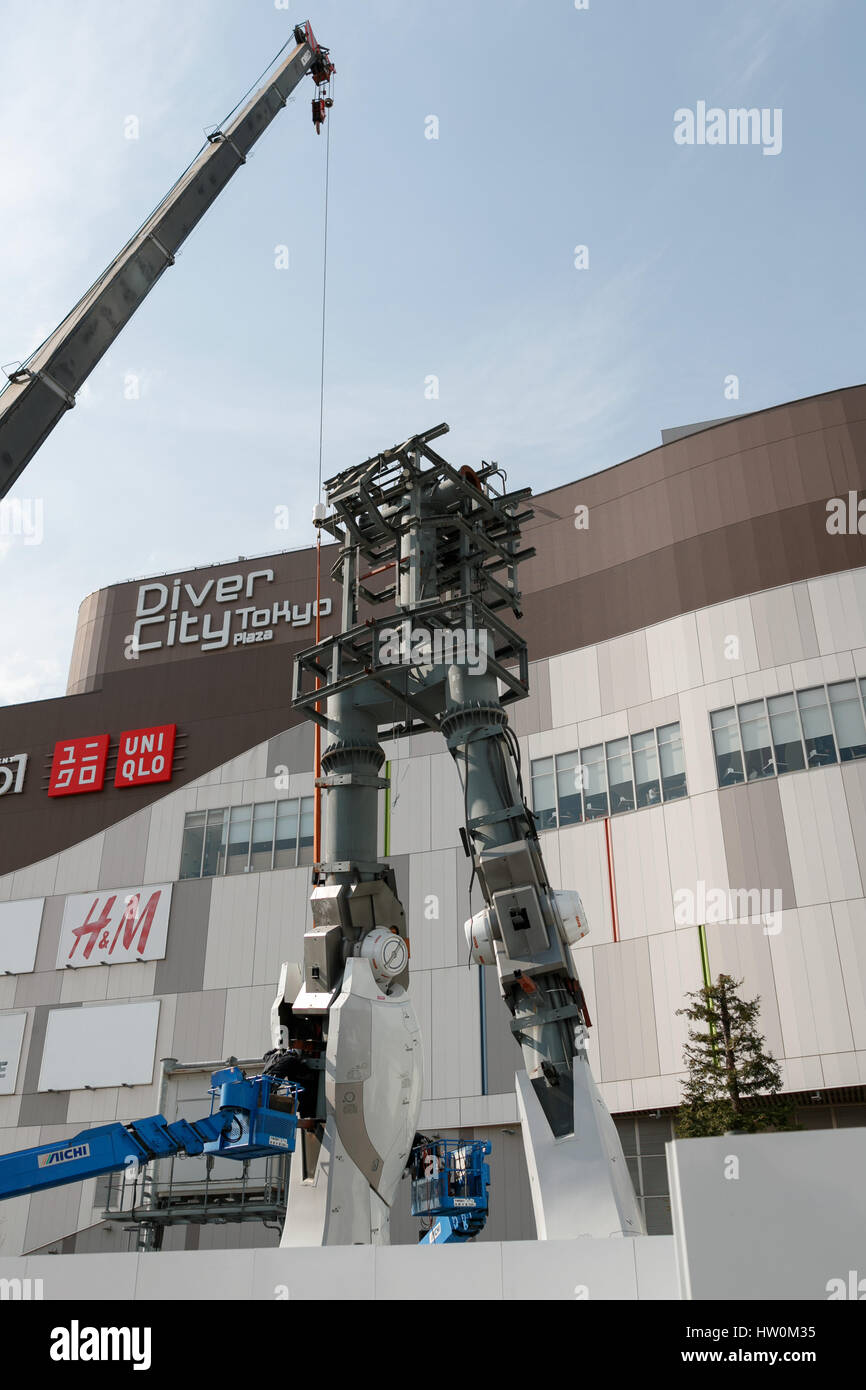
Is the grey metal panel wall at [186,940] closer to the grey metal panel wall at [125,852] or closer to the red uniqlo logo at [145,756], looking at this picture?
the grey metal panel wall at [125,852]

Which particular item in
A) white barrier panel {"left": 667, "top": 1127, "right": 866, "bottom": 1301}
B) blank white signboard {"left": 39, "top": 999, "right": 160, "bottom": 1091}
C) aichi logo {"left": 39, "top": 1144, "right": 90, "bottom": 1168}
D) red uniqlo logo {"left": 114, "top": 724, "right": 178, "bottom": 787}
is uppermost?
red uniqlo logo {"left": 114, "top": 724, "right": 178, "bottom": 787}

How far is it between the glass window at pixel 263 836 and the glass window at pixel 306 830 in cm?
126

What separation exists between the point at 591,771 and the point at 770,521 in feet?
33.7

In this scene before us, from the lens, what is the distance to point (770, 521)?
3525cm

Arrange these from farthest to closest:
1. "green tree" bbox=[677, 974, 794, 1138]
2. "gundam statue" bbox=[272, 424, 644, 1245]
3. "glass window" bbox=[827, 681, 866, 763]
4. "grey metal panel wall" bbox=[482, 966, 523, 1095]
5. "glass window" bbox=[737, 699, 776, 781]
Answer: "grey metal panel wall" bbox=[482, 966, 523, 1095], "glass window" bbox=[737, 699, 776, 781], "glass window" bbox=[827, 681, 866, 763], "green tree" bbox=[677, 974, 794, 1138], "gundam statue" bbox=[272, 424, 644, 1245]

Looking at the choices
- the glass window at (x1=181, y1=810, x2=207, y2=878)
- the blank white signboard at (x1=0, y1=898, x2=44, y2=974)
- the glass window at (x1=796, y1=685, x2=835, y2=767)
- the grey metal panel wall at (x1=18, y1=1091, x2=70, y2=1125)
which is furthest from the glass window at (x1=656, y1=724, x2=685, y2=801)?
the blank white signboard at (x1=0, y1=898, x2=44, y2=974)

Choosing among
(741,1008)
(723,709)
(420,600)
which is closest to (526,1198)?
(741,1008)

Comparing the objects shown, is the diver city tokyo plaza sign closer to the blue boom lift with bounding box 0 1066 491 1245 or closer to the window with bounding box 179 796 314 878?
the window with bounding box 179 796 314 878

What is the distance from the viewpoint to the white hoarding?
129 ft

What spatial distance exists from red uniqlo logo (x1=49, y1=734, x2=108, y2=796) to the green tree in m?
25.8

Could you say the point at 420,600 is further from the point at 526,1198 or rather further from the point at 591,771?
the point at 526,1198

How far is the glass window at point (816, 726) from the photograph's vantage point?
31547mm


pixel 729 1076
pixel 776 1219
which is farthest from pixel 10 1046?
pixel 776 1219

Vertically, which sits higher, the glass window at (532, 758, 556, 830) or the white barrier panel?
the glass window at (532, 758, 556, 830)
